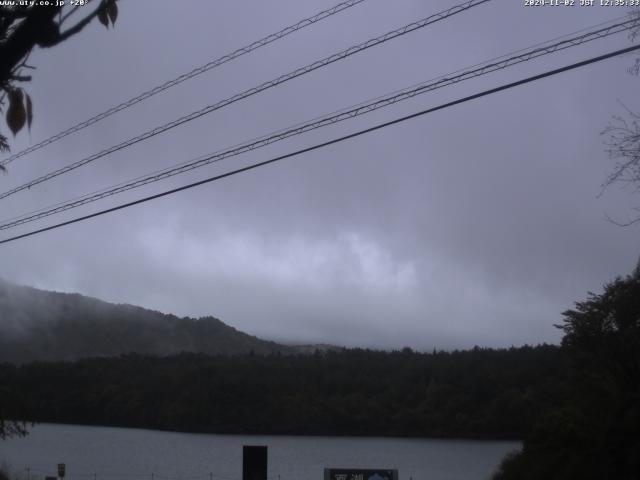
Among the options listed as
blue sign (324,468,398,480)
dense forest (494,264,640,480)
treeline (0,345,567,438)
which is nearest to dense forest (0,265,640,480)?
treeline (0,345,567,438)

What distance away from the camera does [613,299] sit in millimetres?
30891

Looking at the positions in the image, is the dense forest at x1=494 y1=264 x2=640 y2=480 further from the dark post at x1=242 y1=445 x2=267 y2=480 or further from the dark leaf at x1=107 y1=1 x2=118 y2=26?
the dark leaf at x1=107 y1=1 x2=118 y2=26

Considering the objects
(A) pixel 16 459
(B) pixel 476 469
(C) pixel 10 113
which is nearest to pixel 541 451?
(B) pixel 476 469

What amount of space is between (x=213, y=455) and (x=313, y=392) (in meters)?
21.1

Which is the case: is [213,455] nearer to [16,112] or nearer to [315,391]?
[315,391]

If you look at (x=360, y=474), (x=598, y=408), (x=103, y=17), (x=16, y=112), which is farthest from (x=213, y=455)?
(x=16, y=112)

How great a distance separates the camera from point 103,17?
444 centimetres

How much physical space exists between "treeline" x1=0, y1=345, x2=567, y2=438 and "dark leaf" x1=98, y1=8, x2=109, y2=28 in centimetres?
5665

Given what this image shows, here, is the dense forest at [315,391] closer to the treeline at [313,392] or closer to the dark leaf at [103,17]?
the treeline at [313,392]

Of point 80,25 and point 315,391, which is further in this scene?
point 315,391

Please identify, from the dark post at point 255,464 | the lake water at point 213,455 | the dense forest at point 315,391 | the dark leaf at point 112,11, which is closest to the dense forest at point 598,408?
the dense forest at point 315,391

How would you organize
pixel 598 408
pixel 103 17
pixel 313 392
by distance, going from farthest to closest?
pixel 313 392 < pixel 598 408 < pixel 103 17

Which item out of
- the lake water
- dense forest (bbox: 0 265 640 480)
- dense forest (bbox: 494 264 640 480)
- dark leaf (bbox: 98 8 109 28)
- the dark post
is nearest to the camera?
dark leaf (bbox: 98 8 109 28)

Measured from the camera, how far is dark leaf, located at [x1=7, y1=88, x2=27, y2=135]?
4090 millimetres
